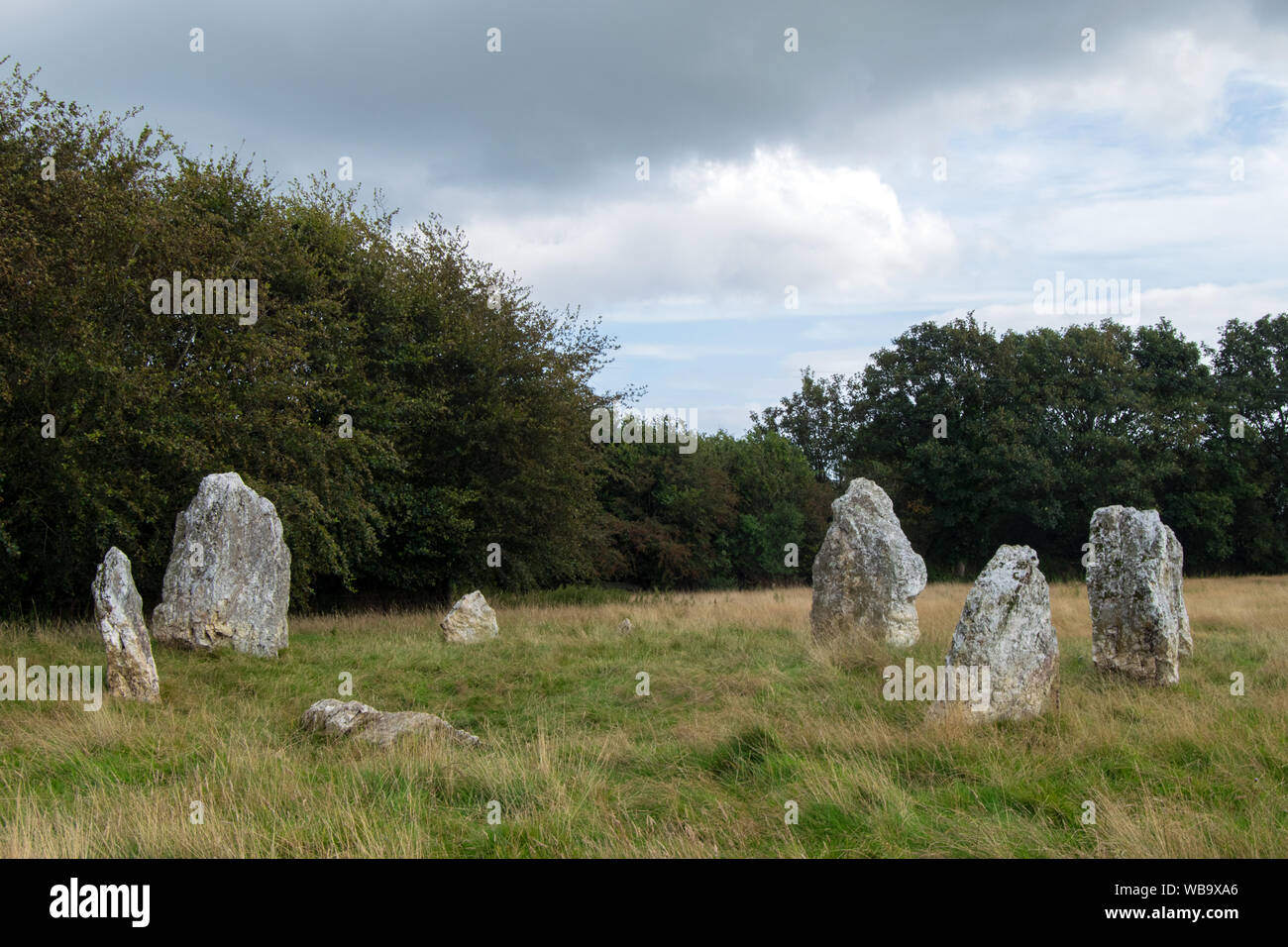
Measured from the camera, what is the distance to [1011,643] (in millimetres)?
8203

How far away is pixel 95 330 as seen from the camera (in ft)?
44.4

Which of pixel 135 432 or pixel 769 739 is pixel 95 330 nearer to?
pixel 135 432

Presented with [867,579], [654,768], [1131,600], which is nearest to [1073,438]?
[867,579]

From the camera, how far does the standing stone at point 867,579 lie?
45.2 ft

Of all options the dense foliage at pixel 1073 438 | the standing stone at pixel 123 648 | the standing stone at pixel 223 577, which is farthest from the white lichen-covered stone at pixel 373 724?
the dense foliage at pixel 1073 438

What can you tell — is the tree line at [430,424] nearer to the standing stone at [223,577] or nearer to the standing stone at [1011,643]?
the standing stone at [223,577]

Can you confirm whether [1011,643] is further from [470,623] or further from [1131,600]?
[470,623]

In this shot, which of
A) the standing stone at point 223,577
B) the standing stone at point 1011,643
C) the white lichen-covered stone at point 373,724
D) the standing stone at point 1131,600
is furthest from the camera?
the standing stone at point 223,577

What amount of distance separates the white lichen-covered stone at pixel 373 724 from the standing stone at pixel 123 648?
7.80ft

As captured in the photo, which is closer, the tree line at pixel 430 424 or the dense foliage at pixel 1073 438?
the tree line at pixel 430 424

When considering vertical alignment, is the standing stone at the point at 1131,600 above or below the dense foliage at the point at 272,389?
below

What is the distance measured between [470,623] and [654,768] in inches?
357

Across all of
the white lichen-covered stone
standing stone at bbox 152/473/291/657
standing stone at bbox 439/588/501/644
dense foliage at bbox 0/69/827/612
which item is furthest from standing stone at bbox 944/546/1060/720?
dense foliage at bbox 0/69/827/612

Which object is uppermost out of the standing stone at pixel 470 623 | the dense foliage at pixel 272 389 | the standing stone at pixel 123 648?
the dense foliage at pixel 272 389
